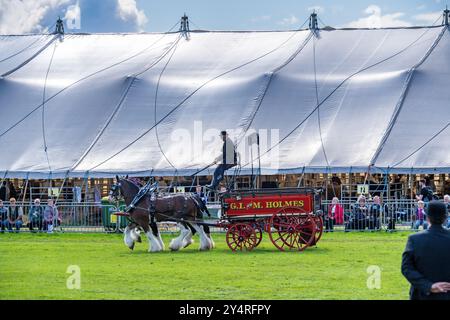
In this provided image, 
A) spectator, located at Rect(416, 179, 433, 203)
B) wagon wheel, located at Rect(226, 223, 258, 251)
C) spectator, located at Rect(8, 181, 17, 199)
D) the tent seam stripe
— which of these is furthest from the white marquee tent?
wagon wheel, located at Rect(226, 223, 258, 251)

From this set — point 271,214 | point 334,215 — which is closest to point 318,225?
point 271,214

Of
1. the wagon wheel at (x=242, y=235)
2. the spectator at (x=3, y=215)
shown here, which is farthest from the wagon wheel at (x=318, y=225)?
the spectator at (x=3, y=215)

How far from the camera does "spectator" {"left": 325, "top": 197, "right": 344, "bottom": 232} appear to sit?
33656 millimetres

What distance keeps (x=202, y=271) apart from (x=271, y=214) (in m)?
5.43

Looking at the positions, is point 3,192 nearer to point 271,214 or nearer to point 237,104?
Answer: point 237,104

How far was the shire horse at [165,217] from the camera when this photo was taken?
26.0 metres

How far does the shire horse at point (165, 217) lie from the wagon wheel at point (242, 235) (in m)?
0.89

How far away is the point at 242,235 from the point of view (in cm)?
2519

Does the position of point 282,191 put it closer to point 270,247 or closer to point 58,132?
point 270,247

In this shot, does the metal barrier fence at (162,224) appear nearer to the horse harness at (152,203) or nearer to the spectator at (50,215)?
the spectator at (50,215)

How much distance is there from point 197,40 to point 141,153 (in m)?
9.10

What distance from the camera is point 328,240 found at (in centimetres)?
2900

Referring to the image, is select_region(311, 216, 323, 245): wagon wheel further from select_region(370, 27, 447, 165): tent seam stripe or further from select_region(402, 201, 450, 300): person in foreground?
select_region(402, 201, 450, 300): person in foreground

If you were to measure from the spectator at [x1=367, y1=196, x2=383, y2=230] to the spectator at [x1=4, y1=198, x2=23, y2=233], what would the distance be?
1076cm
